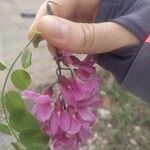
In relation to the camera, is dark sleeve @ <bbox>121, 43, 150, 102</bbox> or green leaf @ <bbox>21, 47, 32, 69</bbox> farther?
dark sleeve @ <bbox>121, 43, 150, 102</bbox>

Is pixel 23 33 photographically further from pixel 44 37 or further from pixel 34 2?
pixel 44 37

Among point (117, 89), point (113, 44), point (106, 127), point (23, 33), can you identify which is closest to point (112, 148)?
point (106, 127)

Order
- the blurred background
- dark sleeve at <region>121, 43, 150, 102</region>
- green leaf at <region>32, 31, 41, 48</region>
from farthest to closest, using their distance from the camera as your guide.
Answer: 1. the blurred background
2. dark sleeve at <region>121, 43, 150, 102</region>
3. green leaf at <region>32, 31, 41, 48</region>

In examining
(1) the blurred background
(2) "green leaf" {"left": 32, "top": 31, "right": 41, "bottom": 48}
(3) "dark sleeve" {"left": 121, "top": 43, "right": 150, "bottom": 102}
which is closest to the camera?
(2) "green leaf" {"left": 32, "top": 31, "right": 41, "bottom": 48}

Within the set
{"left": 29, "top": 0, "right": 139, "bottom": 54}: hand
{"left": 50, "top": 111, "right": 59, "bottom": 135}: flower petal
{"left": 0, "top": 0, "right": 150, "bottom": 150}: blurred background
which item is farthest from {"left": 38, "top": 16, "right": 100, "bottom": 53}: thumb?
{"left": 0, "top": 0, "right": 150, "bottom": 150}: blurred background

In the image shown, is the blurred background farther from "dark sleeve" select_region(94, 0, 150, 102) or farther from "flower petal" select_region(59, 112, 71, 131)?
"flower petal" select_region(59, 112, 71, 131)

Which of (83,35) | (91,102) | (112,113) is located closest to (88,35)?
(83,35)

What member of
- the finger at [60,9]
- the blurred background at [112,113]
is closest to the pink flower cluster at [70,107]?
the finger at [60,9]
